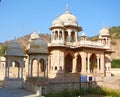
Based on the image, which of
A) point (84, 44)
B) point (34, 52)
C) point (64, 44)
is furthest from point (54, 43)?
point (34, 52)

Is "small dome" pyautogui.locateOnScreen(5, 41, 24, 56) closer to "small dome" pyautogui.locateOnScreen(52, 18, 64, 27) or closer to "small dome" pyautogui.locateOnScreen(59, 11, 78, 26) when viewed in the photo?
"small dome" pyautogui.locateOnScreen(52, 18, 64, 27)

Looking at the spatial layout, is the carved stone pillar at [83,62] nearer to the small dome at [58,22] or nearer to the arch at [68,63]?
the arch at [68,63]

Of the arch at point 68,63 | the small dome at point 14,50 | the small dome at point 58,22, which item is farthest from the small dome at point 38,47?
the arch at point 68,63

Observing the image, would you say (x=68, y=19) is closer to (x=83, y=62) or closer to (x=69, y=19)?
(x=69, y=19)

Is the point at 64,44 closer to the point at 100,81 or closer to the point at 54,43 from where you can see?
the point at 54,43

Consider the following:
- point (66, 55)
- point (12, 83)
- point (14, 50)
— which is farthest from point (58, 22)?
point (12, 83)

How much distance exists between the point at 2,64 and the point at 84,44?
15.4m

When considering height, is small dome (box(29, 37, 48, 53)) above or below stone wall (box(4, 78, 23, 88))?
above

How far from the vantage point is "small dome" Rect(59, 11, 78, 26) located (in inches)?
1327

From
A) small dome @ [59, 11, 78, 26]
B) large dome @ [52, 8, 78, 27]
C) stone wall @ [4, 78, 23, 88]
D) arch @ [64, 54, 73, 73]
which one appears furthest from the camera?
small dome @ [59, 11, 78, 26]

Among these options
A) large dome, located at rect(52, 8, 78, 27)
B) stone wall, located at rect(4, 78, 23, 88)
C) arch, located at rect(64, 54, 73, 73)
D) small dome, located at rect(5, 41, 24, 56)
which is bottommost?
stone wall, located at rect(4, 78, 23, 88)

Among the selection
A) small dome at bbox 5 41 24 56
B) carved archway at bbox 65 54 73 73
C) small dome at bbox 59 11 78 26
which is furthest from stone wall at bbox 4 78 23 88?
small dome at bbox 59 11 78 26

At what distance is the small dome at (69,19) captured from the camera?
33.7 meters

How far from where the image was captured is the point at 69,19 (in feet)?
111
